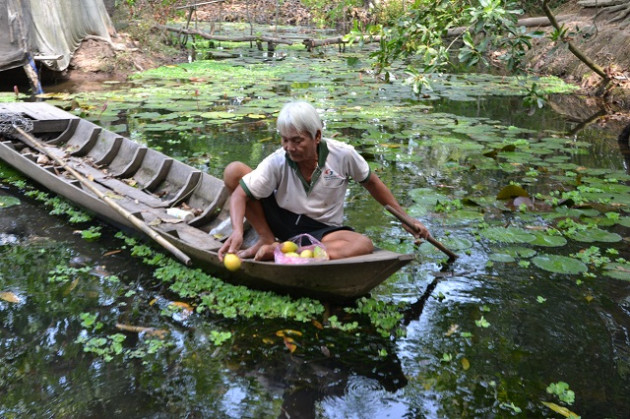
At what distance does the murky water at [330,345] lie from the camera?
106 inches

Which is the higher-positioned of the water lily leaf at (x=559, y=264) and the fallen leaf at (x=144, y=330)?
the water lily leaf at (x=559, y=264)

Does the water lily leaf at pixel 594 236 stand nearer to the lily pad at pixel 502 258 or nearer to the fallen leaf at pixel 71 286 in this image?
the lily pad at pixel 502 258

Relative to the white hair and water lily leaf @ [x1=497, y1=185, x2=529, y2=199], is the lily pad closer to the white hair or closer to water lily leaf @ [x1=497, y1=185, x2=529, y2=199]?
water lily leaf @ [x1=497, y1=185, x2=529, y2=199]

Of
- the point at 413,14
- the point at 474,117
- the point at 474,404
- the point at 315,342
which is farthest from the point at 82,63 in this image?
the point at 474,404

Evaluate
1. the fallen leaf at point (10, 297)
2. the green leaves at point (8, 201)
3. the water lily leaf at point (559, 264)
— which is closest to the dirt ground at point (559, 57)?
the water lily leaf at point (559, 264)

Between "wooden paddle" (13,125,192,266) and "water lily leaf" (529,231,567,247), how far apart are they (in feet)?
7.98

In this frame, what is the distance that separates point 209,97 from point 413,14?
5097 millimetres

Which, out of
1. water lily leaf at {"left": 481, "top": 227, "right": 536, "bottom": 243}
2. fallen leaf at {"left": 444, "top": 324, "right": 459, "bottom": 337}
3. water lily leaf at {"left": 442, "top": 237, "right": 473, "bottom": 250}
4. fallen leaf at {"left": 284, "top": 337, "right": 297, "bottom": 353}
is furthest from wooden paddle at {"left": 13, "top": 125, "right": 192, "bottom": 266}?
water lily leaf at {"left": 481, "top": 227, "right": 536, "bottom": 243}

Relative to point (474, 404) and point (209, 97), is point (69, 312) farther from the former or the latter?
point (209, 97)

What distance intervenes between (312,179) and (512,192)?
7.98 ft

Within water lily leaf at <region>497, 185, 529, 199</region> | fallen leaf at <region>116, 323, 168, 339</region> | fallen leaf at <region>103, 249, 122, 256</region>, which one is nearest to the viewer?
fallen leaf at <region>116, 323, 168, 339</region>

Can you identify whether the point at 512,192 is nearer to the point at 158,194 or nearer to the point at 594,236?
the point at 594,236

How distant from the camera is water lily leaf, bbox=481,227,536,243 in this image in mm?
4301

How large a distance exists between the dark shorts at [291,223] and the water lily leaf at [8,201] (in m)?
2.74
